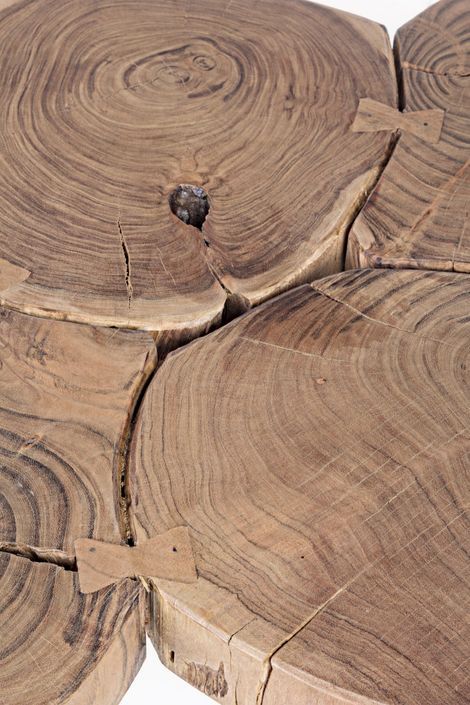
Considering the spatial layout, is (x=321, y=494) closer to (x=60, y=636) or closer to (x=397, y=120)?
(x=60, y=636)

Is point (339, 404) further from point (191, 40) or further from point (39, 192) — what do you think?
point (191, 40)

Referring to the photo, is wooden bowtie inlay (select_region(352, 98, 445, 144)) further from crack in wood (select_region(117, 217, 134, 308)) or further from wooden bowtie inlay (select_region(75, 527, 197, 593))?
wooden bowtie inlay (select_region(75, 527, 197, 593))

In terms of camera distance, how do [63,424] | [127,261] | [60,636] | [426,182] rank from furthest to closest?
[426,182] → [127,261] → [63,424] → [60,636]

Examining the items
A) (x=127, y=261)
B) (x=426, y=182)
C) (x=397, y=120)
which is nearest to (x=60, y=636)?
(x=127, y=261)

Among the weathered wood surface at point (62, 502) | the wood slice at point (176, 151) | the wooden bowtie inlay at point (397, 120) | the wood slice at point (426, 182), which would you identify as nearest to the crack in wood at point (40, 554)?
the weathered wood surface at point (62, 502)

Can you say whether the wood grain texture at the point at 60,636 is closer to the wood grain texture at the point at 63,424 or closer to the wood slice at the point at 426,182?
the wood grain texture at the point at 63,424

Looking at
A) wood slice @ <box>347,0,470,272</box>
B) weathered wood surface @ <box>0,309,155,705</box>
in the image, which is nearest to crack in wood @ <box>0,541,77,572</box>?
weathered wood surface @ <box>0,309,155,705</box>
